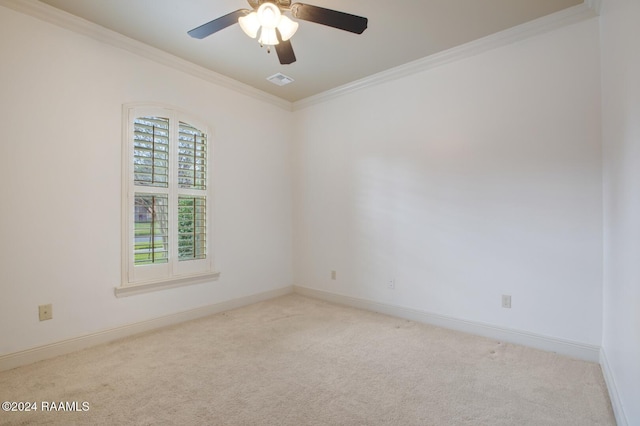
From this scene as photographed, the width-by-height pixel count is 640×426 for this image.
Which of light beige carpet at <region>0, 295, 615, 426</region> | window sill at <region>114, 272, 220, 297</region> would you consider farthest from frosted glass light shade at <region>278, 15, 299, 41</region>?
window sill at <region>114, 272, 220, 297</region>

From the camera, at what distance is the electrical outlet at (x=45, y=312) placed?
242 cm

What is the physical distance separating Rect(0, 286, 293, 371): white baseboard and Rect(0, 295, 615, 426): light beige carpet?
0.27ft

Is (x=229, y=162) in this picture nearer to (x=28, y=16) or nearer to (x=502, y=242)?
(x=28, y=16)

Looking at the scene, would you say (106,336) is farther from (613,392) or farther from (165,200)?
(613,392)

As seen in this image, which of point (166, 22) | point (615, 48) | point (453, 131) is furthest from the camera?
point (453, 131)

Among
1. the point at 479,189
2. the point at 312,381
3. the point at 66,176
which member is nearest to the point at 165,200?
the point at 66,176

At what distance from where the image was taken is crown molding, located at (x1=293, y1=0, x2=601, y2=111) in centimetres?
241

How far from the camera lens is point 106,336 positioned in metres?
2.73

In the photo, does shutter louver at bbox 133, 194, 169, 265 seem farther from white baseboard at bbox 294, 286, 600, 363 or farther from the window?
white baseboard at bbox 294, 286, 600, 363

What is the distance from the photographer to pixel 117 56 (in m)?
2.84

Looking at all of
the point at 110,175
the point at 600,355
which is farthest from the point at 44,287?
the point at 600,355

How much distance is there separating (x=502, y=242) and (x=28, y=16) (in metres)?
4.35

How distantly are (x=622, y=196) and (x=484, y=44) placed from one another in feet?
6.04

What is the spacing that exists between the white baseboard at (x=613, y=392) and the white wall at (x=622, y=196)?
4cm
